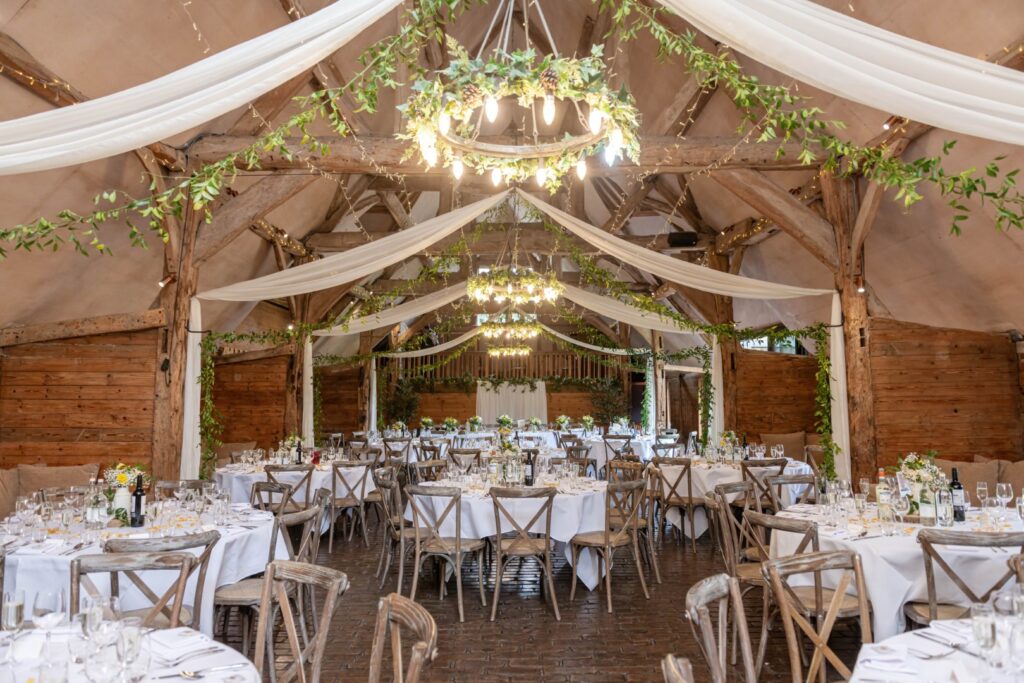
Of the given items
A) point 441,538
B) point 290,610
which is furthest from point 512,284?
point 290,610

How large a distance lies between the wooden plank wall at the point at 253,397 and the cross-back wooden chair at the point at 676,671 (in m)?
11.5

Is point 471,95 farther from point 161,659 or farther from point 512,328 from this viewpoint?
point 512,328

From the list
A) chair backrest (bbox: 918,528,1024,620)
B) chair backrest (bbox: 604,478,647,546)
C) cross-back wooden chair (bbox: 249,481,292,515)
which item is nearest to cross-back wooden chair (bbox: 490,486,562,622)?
chair backrest (bbox: 604,478,647,546)

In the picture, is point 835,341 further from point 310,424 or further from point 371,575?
point 310,424

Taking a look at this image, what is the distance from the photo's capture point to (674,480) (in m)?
8.41

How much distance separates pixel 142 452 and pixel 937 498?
23.8 feet

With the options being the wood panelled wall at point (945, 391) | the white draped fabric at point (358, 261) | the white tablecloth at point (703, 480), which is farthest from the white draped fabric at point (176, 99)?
the wood panelled wall at point (945, 391)

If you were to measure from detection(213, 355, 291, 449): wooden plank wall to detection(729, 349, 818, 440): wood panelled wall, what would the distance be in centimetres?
803

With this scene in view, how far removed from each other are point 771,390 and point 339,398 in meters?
10.2

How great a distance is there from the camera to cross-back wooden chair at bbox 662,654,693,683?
68.2 inches

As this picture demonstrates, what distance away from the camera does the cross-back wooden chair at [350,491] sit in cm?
775

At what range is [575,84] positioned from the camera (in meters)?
3.52

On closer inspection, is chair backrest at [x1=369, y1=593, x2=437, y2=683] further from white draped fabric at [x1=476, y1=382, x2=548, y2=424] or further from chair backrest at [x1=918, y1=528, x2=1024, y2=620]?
white draped fabric at [x1=476, y1=382, x2=548, y2=424]

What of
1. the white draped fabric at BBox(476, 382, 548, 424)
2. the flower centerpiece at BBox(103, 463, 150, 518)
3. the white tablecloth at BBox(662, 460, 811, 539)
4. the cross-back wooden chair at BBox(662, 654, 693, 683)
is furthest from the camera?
the white draped fabric at BBox(476, 382, 548, 424)
